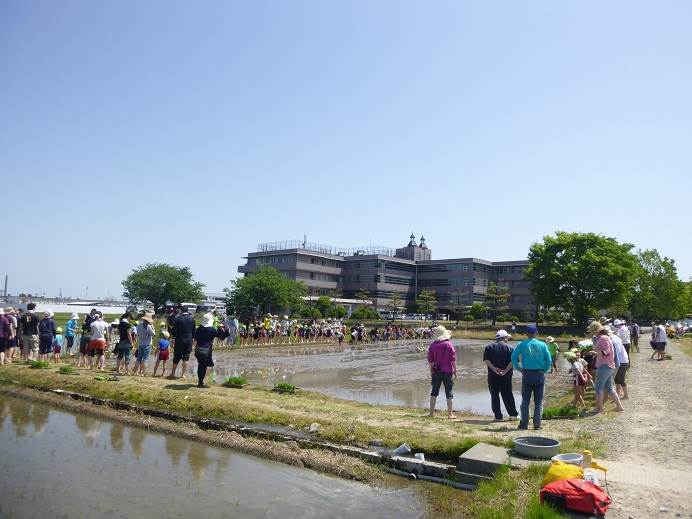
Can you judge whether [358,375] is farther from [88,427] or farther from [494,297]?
[494,297]

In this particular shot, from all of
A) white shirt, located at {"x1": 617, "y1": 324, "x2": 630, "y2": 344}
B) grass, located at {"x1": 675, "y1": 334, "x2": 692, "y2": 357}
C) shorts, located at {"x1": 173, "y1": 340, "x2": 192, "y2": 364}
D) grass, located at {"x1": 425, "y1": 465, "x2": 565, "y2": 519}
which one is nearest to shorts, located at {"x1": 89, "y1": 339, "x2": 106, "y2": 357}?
shorts, located at {"x1": 173, "y1": 340, "x2": 192, "y2": 364}

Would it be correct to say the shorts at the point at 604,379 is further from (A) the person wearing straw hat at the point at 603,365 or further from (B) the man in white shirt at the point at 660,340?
(B) the man in white shirt at the point at 660,340

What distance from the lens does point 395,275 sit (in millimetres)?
85812

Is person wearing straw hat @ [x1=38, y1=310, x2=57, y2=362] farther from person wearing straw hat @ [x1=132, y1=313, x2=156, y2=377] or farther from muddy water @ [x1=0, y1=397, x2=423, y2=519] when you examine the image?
muddy water @ [x1=0, y1=397, x2=423, y2=519]

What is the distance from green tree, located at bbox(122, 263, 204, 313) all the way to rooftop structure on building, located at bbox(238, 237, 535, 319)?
11.0m

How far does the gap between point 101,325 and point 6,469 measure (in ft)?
25.7

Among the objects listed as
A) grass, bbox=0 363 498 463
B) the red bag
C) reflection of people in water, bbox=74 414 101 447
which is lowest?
reflection of people in water, bbox=74 414 101 447

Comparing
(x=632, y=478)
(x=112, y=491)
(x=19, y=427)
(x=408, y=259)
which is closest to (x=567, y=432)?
(x=632, y=478)

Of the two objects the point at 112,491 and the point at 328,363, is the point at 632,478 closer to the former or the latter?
the point at 112,491

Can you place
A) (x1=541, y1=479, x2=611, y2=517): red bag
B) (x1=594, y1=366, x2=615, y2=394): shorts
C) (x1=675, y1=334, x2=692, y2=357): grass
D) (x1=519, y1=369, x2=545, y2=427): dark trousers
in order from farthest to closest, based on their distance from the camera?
(x1=675, y1=334, x2=692, y2=357): grass
(x1=594, y1=366, x2=615, y2=394): shorts
(x1=519, y1=369, x2=545, y2=427): dark trousers
(x1=541, y1=479, x2=611, y2=517): red bag

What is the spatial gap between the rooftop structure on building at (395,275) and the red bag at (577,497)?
244 feet

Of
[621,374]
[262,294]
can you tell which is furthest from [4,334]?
[262,294]

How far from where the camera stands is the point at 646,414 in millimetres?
9133

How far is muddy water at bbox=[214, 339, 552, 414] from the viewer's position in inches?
506
